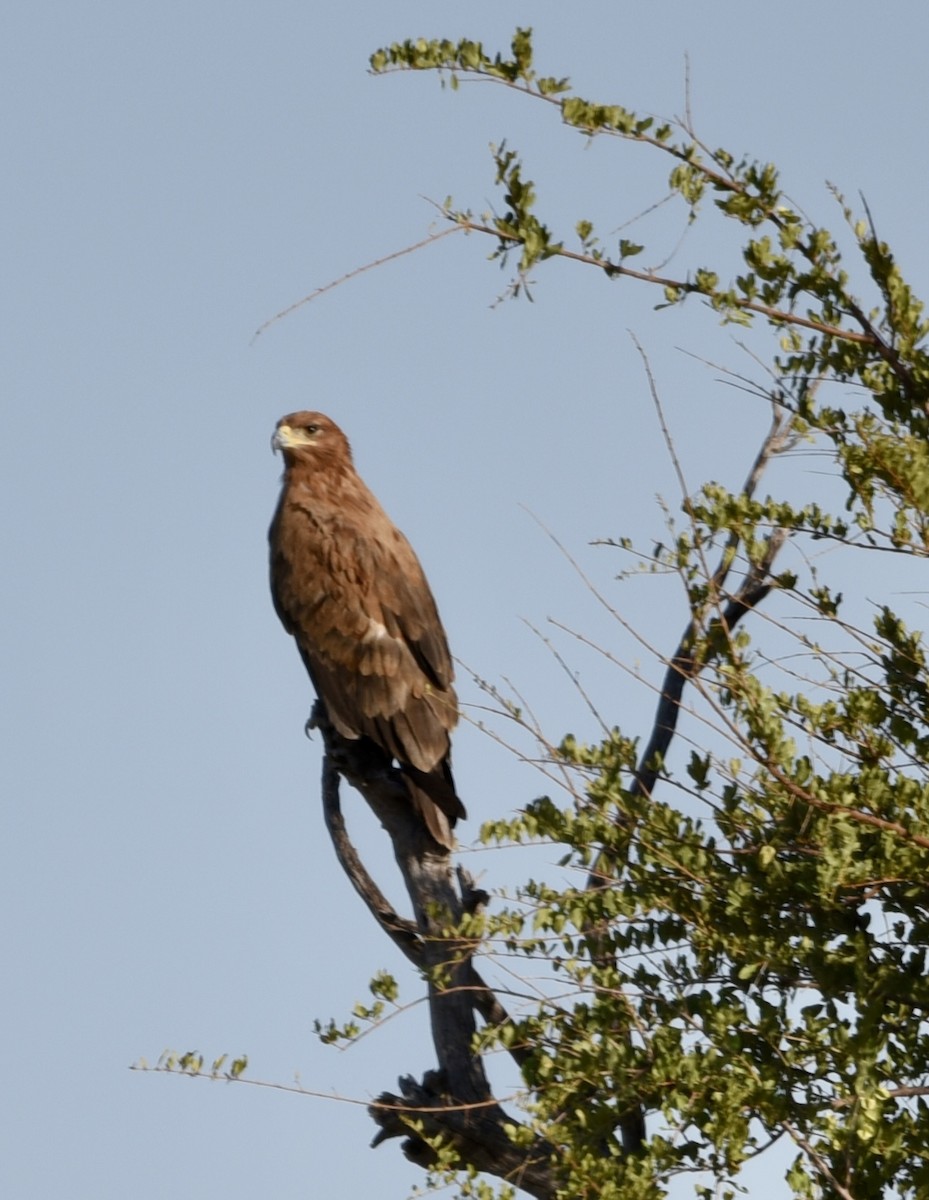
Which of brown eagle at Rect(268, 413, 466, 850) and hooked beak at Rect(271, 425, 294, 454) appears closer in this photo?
brown eagle at Rect(268, 413, 466, 850)

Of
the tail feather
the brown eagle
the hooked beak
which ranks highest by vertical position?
the hooked beak

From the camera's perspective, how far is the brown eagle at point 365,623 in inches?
230

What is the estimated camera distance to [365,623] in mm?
6273

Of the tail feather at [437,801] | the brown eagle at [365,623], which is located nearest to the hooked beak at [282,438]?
the brown eagle at [365,623]

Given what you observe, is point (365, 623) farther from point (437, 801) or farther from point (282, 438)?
point (282, 438)

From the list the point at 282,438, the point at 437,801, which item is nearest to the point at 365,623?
the point at 437,801

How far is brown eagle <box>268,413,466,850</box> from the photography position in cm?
584

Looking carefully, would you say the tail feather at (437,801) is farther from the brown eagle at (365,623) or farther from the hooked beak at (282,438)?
the hooked beak at (282,438)

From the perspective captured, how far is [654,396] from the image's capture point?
4062 mm

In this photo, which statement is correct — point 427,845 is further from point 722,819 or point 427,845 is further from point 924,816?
point 924,816

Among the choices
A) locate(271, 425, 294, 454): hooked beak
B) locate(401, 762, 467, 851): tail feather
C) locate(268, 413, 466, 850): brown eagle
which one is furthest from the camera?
locate(271, 425, 294, 454): hooked beak

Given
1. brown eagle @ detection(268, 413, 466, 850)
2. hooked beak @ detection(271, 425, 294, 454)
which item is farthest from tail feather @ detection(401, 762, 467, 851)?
hooked beak @ detection(271, 425, 294, 454)

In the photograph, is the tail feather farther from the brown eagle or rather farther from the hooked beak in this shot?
the hooked beak

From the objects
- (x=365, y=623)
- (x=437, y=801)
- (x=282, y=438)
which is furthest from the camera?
(x=282, y=438)
